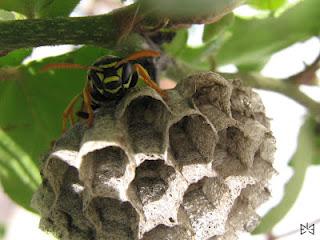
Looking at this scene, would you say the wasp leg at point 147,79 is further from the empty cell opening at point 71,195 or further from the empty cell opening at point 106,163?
the empty cell opening at point 71,195

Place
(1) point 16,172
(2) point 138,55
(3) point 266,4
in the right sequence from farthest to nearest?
(3) point 266,4 < (1) point 16,172 < (2) point 138,55

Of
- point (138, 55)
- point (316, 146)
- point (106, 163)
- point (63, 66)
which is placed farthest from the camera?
point (316, 146)

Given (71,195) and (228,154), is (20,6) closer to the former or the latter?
(71,195)

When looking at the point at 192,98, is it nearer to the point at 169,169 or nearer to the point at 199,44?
the point at 169,169

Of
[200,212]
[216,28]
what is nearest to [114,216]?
[200,212]

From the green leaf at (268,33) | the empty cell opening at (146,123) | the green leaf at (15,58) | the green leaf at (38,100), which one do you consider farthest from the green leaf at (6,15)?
the green leaf at (268,33)

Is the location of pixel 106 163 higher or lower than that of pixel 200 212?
higher
